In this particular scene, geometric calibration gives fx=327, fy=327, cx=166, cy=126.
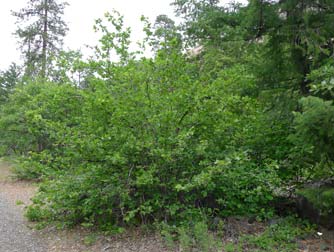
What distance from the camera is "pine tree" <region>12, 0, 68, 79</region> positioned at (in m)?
17.4

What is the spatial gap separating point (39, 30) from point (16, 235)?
14.8m

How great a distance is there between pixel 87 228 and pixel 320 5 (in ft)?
16.1

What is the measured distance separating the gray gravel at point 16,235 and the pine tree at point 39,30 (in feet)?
40.4

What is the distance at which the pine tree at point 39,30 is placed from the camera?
1741 cm

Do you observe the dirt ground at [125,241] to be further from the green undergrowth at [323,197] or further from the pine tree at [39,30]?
the pine tree at [39,30]

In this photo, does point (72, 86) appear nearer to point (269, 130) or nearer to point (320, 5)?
point (269, 130)

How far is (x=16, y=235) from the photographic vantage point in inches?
203

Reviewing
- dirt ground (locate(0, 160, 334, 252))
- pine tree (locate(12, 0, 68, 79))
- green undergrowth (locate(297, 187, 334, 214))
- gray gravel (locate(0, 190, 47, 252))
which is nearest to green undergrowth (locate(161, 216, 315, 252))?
dirt ground (locate(0, 160, 334, 252))

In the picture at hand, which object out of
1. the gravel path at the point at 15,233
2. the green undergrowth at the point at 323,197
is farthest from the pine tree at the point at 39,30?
the green undergrowth at the point at 323,197

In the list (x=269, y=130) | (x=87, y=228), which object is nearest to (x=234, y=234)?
(x=269, y=130)

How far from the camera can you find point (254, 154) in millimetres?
5324

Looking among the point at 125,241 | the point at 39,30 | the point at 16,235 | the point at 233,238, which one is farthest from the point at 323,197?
the point at 39,30

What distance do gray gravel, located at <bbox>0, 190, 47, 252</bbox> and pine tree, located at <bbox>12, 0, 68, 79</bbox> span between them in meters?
12.3

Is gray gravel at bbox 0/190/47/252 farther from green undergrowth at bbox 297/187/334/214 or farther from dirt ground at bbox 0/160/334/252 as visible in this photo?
green undergrowth at bbox 297/187/334/214
